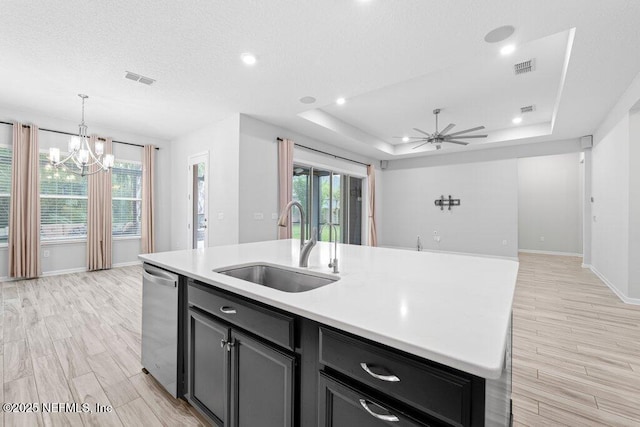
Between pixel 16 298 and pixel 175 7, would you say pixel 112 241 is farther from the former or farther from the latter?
pixel 175 7

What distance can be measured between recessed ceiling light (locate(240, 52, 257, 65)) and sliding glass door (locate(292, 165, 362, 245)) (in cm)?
266

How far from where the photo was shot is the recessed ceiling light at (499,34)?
2.33m

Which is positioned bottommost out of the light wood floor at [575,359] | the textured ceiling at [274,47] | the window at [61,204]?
the light wood floor at [575,359]

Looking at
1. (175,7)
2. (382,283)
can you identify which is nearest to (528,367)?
(382,283)

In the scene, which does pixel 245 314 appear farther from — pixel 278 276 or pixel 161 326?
pixel 161 326

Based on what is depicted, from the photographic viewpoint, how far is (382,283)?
1324 millimetres

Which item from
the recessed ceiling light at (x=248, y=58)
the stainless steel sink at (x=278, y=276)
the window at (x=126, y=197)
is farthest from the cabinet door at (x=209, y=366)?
the window at (x=126, y=197)

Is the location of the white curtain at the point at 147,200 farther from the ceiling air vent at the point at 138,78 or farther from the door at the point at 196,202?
the ceiling air vent at the point at 138,78

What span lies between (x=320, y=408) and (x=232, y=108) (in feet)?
13.8

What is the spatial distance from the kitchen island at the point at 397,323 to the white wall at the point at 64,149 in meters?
4.80

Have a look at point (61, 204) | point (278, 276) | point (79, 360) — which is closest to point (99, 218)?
point (61, 204)

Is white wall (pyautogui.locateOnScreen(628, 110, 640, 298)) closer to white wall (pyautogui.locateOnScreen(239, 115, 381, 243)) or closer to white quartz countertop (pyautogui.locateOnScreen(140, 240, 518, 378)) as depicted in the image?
white quartz countertop (pyautogui.locateOnScreen(140, 240, 518, 378))

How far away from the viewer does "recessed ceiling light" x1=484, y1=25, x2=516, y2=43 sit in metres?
2.33

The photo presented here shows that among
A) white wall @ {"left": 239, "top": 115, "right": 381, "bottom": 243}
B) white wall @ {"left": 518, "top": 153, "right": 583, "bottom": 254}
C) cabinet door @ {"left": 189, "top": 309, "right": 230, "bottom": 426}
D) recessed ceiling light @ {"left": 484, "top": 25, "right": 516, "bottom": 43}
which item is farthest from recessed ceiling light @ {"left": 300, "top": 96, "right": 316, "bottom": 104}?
white wall @ {"left": 518, "top": 153, "right": 583, "bottom": 254}
